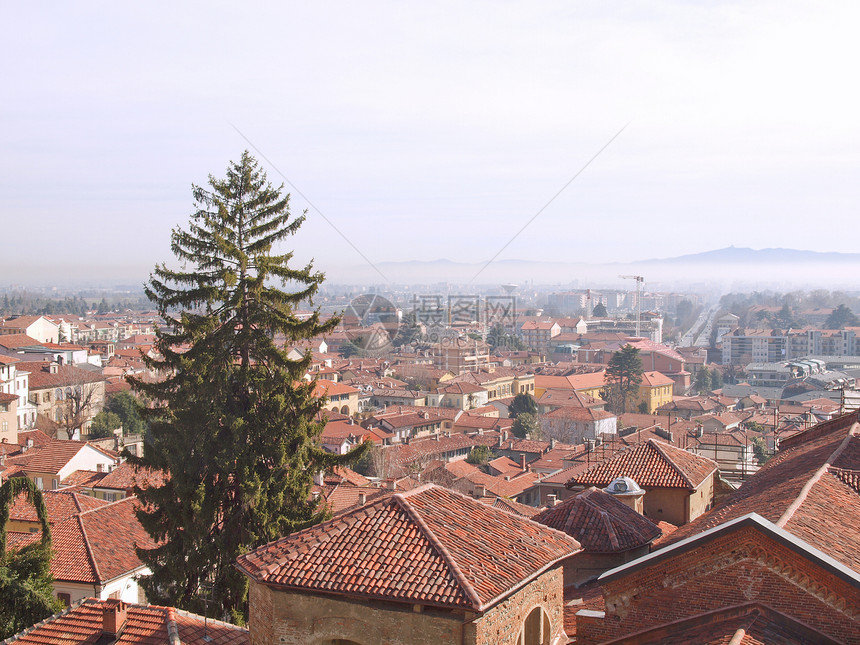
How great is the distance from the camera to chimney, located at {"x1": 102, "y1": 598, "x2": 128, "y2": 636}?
8.68m

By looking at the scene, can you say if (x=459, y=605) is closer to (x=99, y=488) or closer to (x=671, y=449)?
(x=671, y=449)

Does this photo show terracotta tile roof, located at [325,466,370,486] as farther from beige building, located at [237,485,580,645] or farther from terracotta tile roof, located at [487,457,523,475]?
beige building, located at [237,485,580,645]

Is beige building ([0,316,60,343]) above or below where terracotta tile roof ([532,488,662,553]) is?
below

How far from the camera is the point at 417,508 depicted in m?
7.59

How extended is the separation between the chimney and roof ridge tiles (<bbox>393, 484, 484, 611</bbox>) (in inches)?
138

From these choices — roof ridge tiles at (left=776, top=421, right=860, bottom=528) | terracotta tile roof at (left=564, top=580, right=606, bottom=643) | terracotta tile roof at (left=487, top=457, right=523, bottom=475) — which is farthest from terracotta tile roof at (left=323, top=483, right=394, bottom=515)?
roof ridge tiles at (left=776, top=421, right=860, bottom=528)

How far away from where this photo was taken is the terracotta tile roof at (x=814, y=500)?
7.21m

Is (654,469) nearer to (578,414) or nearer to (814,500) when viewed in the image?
(814,500)

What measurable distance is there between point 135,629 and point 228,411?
4.00 meters

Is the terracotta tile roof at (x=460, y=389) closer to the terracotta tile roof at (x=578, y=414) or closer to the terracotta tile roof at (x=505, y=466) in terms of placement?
the terracotta tile roof at (x=578, y=414)

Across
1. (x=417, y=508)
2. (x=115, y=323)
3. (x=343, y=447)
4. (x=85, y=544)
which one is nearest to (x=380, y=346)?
(x=115, y=323)

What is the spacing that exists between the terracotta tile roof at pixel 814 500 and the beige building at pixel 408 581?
2.02 meters

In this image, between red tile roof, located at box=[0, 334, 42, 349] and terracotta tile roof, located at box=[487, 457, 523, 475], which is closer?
terracotta tile roof, located at box=[487, 457, 523, 475]

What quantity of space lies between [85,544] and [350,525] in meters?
11.0
